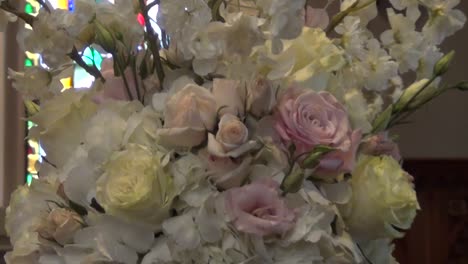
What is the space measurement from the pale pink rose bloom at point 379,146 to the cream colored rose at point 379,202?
2cm

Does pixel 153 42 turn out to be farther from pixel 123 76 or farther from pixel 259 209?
pixel 259 209

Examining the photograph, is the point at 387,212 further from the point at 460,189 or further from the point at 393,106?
the point at 460,189

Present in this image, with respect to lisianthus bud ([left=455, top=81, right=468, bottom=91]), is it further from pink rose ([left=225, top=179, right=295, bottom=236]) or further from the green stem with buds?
pink rose ([left=225, top=179, right=295, bottom=236])

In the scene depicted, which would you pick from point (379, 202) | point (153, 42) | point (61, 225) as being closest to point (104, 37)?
point (153, 42)

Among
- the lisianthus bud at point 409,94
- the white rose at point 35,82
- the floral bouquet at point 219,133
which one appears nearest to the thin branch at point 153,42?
the floral bouquet at point 219,133

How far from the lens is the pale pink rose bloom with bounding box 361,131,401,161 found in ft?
2.29

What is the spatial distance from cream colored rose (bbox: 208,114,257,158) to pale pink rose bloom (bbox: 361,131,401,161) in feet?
0.40

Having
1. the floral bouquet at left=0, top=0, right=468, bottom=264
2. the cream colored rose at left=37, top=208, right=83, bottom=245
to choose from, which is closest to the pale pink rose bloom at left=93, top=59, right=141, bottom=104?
the floral bouquet at left=0, top=0, right=468, bottom=264

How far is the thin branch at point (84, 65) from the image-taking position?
0.69m

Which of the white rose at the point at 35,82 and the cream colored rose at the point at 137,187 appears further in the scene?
the white rose at the point at 35,82

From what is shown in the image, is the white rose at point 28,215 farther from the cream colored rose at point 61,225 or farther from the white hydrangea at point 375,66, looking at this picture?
the white hydrangea at point 375,66

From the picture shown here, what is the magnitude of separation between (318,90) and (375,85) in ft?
0.25

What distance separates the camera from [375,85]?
74 centimetres

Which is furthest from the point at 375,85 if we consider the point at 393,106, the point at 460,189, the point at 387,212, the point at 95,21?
the point at 460,189
